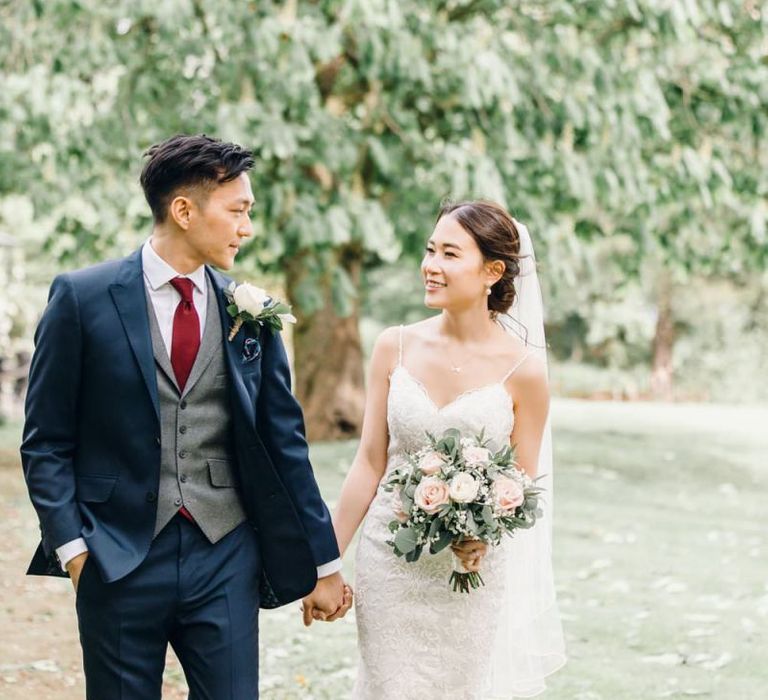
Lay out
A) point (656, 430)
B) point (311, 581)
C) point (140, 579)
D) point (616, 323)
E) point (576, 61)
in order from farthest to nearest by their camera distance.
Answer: point (616, 323) → point (656, 430) → point (576, 61) → point (311, 581) → point (140, 579)

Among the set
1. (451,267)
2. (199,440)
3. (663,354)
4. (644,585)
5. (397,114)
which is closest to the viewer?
(199,440)

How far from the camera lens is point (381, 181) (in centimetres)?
1226

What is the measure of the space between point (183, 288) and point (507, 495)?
1.12 meters

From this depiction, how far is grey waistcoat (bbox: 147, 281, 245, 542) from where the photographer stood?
324cm

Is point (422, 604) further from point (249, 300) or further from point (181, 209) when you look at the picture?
point (181, 209)

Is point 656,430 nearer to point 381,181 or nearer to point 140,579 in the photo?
point 381,181

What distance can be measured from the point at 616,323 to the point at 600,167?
68.1 ft

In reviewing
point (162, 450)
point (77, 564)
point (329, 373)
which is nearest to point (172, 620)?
point (77, 564)

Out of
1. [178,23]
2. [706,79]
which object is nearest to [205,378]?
[178,23]

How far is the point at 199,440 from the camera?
10.8 ft

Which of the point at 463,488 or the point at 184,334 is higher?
the point at 184,334

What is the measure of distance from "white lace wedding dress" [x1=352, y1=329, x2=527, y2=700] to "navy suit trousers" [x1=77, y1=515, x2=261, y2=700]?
2.24 ft

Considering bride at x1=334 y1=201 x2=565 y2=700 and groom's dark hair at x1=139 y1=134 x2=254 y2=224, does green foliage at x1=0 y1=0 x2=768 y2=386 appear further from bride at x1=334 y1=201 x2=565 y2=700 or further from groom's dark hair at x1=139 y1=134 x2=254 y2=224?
groom's dark hair at x1=139 y1=134 x2=254 y2=224

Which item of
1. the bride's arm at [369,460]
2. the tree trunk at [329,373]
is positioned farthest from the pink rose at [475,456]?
the tree trunk at [329,373]
